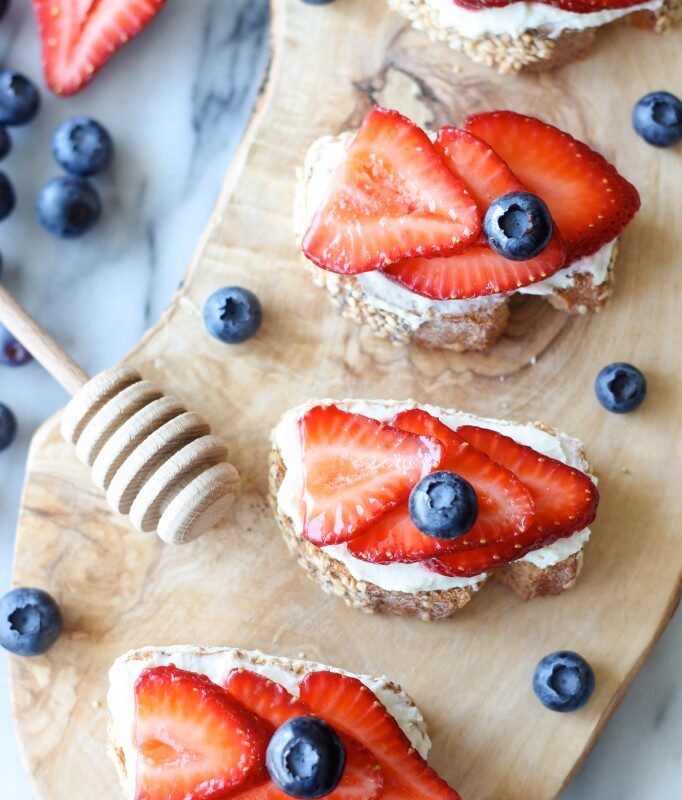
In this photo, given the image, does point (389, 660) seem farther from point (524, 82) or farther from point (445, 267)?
point (524, 82)

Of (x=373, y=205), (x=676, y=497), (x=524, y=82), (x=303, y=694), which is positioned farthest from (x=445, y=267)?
(x=303, y=694)

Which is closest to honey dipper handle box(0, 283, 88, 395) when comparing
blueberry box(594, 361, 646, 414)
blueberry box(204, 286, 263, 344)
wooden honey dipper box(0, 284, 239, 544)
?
wooden honey dipper box(0, 284, 239, 544)

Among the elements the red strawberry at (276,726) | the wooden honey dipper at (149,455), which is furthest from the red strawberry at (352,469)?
the red strawberry at (276,726)

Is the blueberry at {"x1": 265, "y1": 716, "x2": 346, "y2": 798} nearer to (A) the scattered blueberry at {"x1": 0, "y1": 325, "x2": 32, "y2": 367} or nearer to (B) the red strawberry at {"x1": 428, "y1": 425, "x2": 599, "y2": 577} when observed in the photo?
(B) the red strawberry at {"x1": 428, "y1": 425, "x2": 599, "y2": 577}

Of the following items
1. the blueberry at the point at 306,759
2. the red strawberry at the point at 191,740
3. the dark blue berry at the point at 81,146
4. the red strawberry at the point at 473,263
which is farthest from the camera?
the dark blue berry at the point at 81,146

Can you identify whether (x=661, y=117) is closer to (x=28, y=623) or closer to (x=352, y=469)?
(x=352, y=469)

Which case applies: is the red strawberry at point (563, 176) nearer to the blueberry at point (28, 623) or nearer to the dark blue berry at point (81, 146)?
the dark blue berry at point (81, 146)
